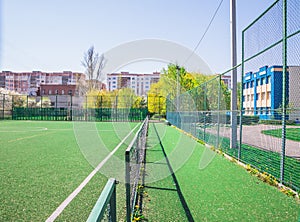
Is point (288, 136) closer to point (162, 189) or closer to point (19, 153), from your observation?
point (162, 189)

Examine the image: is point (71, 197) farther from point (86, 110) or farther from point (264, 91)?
point (86, 110)

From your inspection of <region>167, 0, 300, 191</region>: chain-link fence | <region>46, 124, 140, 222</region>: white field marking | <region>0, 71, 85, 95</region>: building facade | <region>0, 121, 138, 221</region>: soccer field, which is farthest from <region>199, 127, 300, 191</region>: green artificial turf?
<region>0, 71, 85, 95</region>: building facade

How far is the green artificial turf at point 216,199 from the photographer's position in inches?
140

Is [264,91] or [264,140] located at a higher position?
[264,91]

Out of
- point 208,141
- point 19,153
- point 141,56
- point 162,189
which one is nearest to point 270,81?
point 162,189

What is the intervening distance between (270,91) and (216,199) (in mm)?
2947

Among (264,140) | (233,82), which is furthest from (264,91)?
(233,82)

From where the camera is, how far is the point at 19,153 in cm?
881

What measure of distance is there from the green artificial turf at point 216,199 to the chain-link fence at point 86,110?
94.5ft

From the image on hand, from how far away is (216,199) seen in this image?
4238 millimetres

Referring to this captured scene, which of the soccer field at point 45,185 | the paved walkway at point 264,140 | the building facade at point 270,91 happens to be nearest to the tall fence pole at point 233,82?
the paved walkway at point 264,140

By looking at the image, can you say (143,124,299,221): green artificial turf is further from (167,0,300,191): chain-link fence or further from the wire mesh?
the wire mesh

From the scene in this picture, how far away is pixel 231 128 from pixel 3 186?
6.65 metres

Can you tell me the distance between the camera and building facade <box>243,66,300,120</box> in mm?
4883
